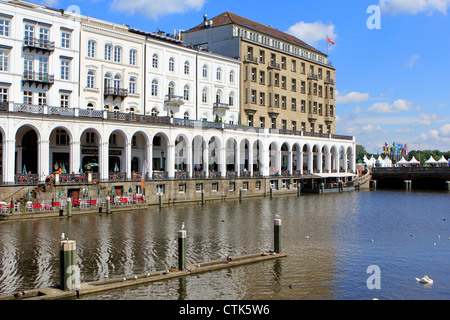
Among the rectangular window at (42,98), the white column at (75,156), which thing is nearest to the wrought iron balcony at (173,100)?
the rectangular window at (42,98)

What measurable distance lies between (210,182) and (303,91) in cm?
3860

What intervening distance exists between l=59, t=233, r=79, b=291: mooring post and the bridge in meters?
85.5

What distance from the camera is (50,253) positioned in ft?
80.8

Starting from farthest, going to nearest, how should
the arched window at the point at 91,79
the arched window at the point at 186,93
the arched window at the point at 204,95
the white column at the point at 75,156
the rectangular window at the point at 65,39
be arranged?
the arched window at the point at 204,95 → the arched window at the point at 186,93 → the arched window at the point at 91,79 → the rectangular window at the point at 65,39 → the white column at the point at 75,156

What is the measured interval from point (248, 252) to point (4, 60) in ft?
118

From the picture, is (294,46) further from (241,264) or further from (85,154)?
(241,264)

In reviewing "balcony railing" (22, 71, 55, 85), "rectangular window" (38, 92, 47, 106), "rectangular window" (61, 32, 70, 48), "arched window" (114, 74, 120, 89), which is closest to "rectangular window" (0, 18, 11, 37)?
"balcony railing" (22, 71, 55, 85)

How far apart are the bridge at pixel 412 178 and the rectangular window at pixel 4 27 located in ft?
246

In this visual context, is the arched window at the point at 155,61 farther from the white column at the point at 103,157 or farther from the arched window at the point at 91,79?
the white column at the point at 103,157

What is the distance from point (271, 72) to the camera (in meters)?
80.1

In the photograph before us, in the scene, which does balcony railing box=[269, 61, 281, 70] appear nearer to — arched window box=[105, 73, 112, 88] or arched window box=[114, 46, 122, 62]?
arched window box=[114, 46, 122, 62]

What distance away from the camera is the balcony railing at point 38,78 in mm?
47375

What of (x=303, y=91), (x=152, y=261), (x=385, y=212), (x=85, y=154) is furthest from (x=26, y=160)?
(x=303, y=91)

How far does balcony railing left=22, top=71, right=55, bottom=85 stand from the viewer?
4738 centimetres
